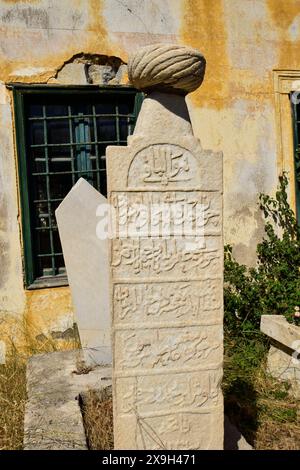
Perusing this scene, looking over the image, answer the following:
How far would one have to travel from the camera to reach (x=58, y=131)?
458 centimetres

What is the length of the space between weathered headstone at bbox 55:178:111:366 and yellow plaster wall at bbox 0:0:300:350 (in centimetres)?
89

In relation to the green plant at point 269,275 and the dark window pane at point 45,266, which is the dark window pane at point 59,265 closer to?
the dark window pane at point 45,266

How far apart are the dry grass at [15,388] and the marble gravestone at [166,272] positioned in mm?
811

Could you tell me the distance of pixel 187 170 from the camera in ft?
7.66

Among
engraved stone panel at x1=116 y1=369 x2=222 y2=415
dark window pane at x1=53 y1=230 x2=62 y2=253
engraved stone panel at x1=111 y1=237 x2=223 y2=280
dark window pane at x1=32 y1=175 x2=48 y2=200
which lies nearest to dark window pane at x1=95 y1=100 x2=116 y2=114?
dark window pane at x1=32 y1=175 x2=48 y2=200

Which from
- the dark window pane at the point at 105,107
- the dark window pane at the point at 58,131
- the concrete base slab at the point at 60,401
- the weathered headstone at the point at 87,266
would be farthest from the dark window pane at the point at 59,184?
the concrete base slab at the point at 60,401

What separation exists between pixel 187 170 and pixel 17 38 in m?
2.80

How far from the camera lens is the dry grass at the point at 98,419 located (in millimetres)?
2691

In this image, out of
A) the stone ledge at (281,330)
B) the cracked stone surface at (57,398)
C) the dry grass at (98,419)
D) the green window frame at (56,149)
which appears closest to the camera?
the cracked stone surface at (57,398)

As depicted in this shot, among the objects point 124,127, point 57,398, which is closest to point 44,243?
point 124,127

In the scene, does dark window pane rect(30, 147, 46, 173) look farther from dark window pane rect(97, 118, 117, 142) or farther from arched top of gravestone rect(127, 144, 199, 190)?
arched top of gravestone rect(127, 144, 199, 190)

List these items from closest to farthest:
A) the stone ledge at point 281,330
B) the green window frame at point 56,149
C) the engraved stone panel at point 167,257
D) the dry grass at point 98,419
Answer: the engraved stone panel at point 167,257 → the dry grass at point 98,419 → the stone ledge at point 281,330 → the green window frame at point 56,149

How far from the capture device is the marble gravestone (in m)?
2.27

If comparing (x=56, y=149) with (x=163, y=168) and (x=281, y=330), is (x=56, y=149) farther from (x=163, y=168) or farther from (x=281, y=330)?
(x=281, y=330)
